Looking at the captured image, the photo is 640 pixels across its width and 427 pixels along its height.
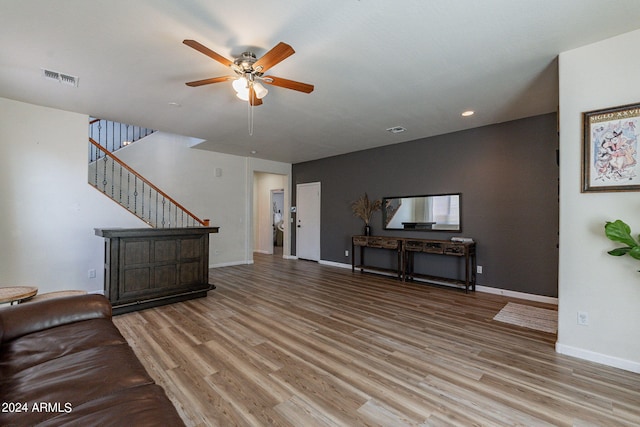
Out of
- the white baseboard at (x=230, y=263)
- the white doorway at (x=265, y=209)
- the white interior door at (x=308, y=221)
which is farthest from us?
the white doorway at (x=265, y=209)

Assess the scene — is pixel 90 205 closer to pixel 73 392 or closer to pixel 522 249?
pixel 73 392

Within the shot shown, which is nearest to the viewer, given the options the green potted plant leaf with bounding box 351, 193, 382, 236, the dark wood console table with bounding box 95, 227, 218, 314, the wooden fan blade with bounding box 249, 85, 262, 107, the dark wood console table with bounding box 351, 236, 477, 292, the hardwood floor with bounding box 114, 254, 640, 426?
the hardwood floor with bounding box 114, 254, 640, 426

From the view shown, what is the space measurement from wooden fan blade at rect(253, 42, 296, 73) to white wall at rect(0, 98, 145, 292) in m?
3.53

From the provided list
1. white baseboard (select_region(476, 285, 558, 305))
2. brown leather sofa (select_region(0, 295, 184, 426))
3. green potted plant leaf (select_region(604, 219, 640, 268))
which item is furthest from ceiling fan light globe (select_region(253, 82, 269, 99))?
white baseboard (select_region(476, 285, 558, 305))

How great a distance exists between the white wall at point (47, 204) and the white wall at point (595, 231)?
5.87 meters

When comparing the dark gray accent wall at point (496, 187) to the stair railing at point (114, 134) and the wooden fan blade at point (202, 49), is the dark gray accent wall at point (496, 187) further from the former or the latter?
the stair railing at point (114, 134)

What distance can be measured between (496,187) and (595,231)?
7.16 feet

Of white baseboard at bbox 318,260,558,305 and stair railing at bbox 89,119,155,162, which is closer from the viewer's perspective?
white baseboard at bbox 318,260,558,305

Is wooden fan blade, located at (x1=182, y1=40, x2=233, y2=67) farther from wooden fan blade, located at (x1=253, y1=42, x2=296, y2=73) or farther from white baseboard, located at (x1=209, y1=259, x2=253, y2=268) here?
white baseboard, located at (x1=209, y1=259, x2=253, y2=268)

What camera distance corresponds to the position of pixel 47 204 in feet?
12.6

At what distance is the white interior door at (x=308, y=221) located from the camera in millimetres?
7133

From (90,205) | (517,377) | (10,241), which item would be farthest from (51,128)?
(517,377)

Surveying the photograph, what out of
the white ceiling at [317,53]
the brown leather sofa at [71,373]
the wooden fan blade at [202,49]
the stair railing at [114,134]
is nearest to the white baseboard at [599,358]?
the white ceiling at [317,53]

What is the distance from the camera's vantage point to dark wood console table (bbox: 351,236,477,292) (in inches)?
172
